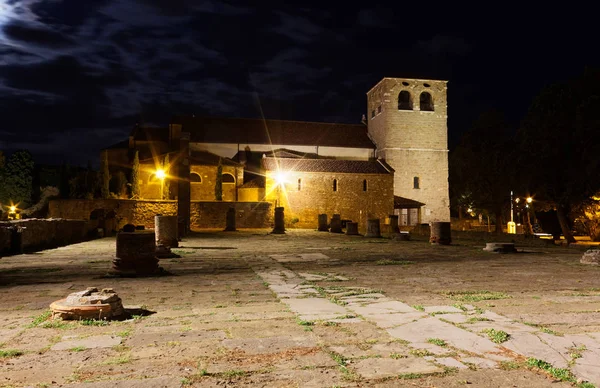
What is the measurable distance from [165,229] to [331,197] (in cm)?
2642

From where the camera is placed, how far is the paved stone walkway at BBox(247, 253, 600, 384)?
3537mm

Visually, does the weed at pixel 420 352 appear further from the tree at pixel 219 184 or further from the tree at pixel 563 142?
the tree at pixel 219 184

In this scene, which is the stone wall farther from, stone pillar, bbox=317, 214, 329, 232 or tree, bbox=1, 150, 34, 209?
tree, bbox=1, 150, 34, 209

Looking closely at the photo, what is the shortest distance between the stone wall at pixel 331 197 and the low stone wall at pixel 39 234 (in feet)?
64.7

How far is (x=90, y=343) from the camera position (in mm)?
4141

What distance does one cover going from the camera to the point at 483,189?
1593 inches

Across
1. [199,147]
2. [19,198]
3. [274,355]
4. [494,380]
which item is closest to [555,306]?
[494,380]

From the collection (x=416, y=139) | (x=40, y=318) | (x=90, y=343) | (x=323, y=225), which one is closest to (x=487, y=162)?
(x=416, y=139)

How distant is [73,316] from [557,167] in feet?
86.6

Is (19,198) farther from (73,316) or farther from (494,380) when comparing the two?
(494,380)

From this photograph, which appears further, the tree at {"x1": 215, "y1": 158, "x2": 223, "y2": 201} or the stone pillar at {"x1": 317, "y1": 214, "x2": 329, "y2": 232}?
the tree at {"x1": 215, "y1": 158, "x2": 223, "y2": 201}

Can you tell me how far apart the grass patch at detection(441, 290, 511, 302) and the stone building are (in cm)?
3247

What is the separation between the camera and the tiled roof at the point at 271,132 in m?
47.6

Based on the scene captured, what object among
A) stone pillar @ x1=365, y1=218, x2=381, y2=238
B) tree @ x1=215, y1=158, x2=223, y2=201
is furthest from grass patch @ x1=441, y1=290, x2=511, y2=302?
tree @ x1=215, y1=158, x2=223, y2=201
